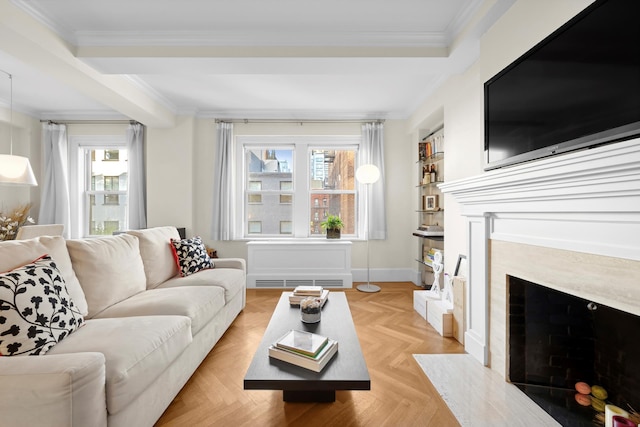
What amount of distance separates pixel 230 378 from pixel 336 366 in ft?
3.12

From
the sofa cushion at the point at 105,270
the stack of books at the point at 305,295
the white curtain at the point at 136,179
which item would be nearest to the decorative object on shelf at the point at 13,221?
the white curtain at the point at 136,179

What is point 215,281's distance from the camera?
269cm

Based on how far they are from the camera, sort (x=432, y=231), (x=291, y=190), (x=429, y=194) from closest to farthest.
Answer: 1. (x=432, y=231)
2. (x=429, y=194)
3. (x=291, y=190)

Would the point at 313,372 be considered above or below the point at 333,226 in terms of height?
below

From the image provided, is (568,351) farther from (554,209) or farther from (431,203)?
(431,203)

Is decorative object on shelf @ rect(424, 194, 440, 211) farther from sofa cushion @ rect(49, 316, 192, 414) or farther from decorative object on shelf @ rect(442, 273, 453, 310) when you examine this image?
sofa cushion @ rect(49, 316, 192, 414)

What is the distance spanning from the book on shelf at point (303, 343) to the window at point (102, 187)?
4.29m

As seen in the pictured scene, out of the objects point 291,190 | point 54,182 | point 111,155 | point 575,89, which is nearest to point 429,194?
point 291,190

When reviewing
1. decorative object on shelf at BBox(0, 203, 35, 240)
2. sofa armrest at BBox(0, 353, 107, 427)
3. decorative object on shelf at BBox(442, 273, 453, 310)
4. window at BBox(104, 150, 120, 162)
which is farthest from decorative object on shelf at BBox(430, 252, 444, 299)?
window at BBox(104, 150, 120, 162)

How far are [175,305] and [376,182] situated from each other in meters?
3.26

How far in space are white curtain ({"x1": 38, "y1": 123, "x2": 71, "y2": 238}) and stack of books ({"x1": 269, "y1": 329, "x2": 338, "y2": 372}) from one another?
15.2 feet

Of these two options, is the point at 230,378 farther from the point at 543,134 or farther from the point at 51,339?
the point at 543,134

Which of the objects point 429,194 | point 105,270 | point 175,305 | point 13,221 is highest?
point 429,194

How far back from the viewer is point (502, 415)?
1.62 m
